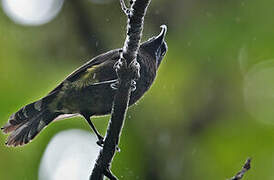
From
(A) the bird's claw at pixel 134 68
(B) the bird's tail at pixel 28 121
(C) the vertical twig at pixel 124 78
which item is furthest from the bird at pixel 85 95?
(A) the bird's claw at pixel 134 68

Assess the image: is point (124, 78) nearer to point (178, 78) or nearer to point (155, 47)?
point (155, 47)

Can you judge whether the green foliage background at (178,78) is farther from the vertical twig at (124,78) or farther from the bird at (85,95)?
the vertical twig at (124,78)

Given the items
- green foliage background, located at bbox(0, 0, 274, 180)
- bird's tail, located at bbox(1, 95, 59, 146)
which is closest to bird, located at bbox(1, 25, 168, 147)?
bird's tail, located at bbox(1, 95, 59, 146)

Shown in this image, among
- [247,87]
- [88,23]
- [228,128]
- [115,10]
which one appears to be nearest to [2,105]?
[88,23]

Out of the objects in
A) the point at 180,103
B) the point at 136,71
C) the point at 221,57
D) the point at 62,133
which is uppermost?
the point at 221,57

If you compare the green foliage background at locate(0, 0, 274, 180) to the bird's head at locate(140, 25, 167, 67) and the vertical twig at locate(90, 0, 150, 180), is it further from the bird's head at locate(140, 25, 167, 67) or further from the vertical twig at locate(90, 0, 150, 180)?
the vertical twig at locate(90, 0, 150, 180)

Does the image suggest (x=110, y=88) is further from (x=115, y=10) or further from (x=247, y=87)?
(x=247, y=87)

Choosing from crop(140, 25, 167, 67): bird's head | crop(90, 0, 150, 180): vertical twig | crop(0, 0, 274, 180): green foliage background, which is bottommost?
crop(90, 0, 150, 180): vertical twig
